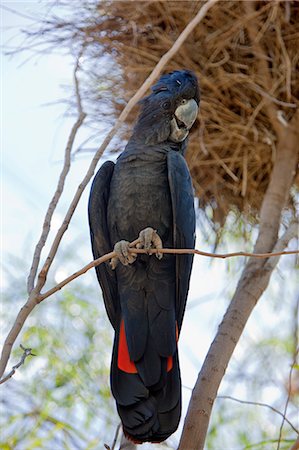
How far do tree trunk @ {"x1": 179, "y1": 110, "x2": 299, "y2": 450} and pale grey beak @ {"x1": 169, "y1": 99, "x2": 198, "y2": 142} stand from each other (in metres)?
0.43

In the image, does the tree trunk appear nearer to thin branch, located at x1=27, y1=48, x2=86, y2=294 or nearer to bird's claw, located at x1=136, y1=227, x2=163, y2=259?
bird's claw, located at x1=136, y1=227, x2=163, y2=259

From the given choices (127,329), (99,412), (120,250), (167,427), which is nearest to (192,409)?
(167,427)

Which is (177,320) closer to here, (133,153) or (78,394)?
(133,153)

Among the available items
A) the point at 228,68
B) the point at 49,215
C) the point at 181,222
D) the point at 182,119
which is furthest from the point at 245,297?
the point at 228,68

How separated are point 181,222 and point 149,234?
0.13m

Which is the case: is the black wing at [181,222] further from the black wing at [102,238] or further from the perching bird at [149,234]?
the black wing at [102,238]

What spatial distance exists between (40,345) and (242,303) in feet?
4.37

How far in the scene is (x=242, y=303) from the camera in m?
2.28

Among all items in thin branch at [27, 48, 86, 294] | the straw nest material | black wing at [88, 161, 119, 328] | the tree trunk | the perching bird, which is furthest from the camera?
the straw nest material

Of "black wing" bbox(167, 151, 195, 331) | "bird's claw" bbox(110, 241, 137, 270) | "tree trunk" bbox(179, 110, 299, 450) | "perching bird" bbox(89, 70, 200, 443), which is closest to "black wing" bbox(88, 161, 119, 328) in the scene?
"perching bird" bbox(89, 70, 200, 443)

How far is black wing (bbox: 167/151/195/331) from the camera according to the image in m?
2.25

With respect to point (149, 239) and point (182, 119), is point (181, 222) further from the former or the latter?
point (182, 119)

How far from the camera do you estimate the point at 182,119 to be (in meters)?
2.46

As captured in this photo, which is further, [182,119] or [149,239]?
[182,119]
